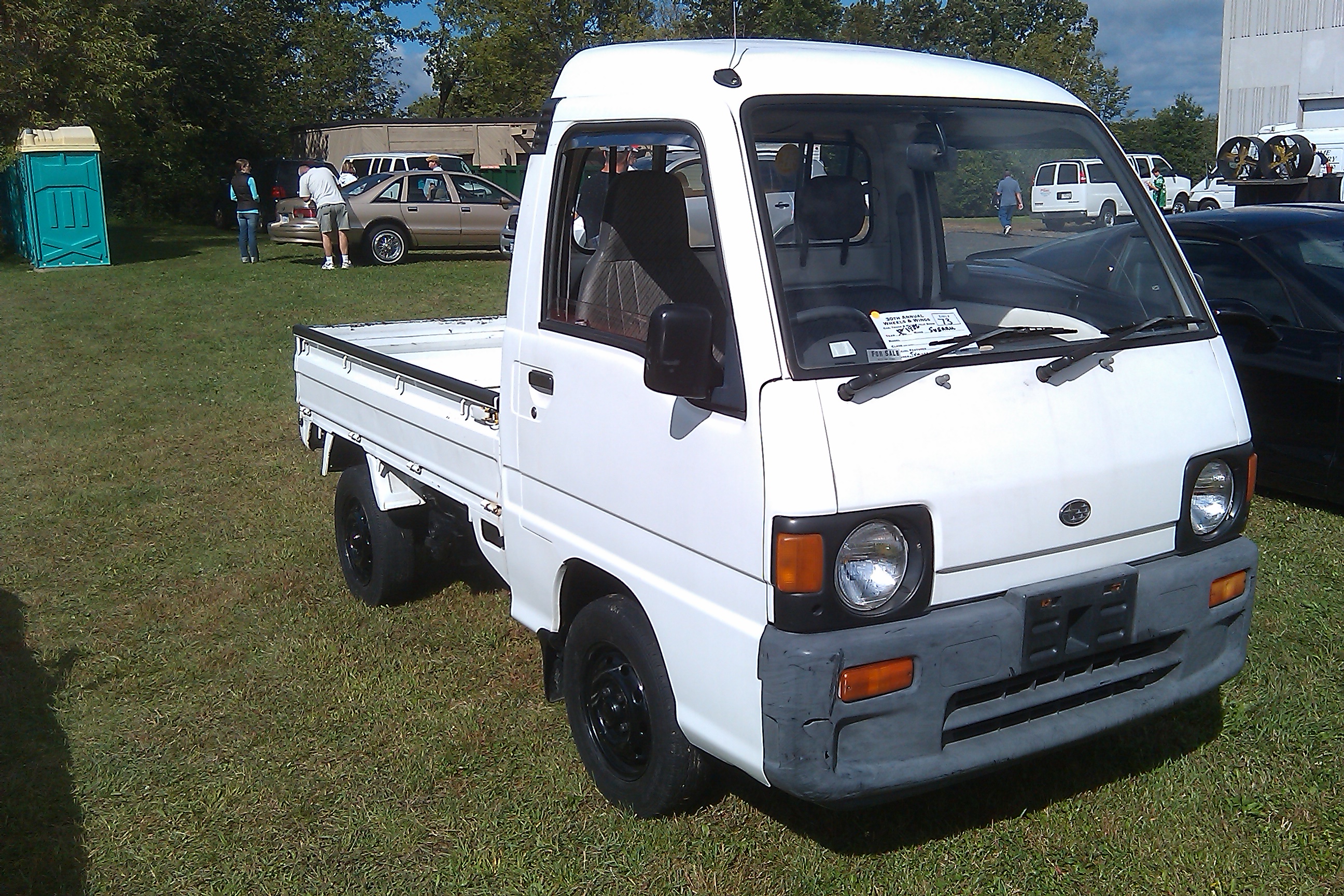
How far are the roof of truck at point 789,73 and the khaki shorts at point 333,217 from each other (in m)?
17.4

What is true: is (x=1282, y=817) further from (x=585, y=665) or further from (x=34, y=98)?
(x=34, y=98)

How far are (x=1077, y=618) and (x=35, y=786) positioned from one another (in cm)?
355

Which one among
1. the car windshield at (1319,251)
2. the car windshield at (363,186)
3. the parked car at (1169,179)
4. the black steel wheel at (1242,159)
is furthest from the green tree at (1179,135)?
the car windshield at (1319,251)

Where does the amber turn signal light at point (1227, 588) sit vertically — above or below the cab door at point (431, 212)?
below

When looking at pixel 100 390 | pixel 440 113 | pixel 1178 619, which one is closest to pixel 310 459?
pixel 100 390

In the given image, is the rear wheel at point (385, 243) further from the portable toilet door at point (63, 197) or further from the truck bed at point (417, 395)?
the truck bed at point (417, 395)

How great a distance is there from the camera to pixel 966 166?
3723 millimetres

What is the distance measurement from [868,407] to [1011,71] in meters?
1.60

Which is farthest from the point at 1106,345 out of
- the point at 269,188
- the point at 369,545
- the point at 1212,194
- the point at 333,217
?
the point at 269,188

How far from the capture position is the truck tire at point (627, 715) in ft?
11.3

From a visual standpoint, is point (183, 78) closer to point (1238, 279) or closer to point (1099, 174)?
point (1238, 279)

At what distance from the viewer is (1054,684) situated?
10.6 ft

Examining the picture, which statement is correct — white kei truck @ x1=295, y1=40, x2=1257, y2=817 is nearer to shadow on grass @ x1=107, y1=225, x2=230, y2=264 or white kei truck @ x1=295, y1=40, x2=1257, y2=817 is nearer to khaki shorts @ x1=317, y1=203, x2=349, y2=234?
khaki shorts @ x1=317, y1=203, x2=349, y2=234

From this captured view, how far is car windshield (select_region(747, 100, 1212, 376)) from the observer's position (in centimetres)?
328
